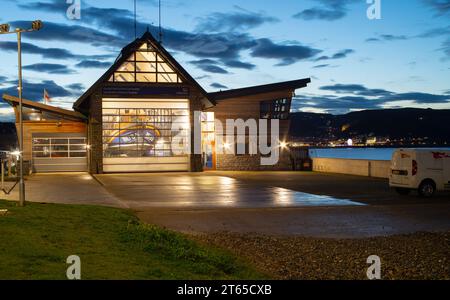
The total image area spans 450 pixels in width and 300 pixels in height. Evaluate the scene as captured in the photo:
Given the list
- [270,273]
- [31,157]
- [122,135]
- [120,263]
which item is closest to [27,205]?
[120,263]

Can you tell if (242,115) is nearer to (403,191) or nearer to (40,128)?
(40,128)

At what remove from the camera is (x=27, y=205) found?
15.9m

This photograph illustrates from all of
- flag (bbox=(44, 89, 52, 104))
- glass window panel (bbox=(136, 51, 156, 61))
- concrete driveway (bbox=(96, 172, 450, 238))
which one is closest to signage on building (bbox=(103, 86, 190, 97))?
glass window panel (bbox=(136, 51, 156, 61))

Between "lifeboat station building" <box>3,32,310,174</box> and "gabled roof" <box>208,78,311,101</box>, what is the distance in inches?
2.9

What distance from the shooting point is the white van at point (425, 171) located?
2077 cm

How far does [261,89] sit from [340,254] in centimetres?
3230

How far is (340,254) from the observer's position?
10086 mm

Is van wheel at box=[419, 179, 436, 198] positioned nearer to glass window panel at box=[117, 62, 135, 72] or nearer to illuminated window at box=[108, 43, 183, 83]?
illuminated window at box=[108, 43, 183, 83]

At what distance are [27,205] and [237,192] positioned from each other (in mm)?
9367

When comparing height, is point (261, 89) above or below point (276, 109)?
above

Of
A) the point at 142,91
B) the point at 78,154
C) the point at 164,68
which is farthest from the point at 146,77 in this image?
the point at 78,154
